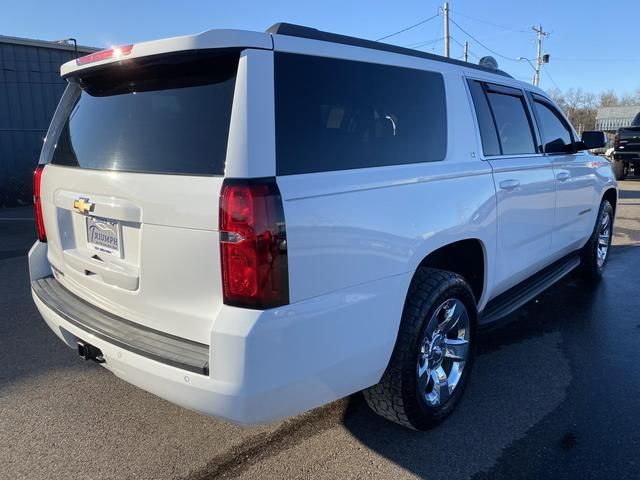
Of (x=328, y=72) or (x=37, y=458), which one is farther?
(x=37, y=458)

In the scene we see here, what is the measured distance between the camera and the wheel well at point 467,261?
313 centimetres

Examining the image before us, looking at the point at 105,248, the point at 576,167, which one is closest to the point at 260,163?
the point at 105,248

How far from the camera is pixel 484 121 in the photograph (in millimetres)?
3336

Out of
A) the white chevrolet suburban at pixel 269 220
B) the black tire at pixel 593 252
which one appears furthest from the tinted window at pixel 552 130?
the white chevrolet suburban at pixel 269 220

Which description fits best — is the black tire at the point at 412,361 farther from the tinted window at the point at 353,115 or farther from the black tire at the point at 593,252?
the black tire at the point at 593,252

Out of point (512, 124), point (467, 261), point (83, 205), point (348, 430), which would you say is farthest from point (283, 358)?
point (512, 124)

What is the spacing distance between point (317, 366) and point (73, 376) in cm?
223

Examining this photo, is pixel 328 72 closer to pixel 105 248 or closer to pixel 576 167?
pixel 105 248

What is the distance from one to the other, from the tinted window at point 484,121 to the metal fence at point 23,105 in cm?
1192

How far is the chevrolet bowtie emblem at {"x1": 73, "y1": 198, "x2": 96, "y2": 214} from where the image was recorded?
7.99 feet

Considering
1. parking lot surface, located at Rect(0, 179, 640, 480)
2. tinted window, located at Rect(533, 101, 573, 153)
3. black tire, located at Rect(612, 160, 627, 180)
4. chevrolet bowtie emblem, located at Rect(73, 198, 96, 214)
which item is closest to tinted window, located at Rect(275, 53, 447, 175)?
chevrolet bowtie emblem, located at Rect(73, 198, 96, 214)

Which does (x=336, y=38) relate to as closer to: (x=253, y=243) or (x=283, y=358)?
(x=253, y=243)

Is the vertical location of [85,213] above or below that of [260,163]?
below

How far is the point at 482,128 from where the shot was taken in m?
3.29
